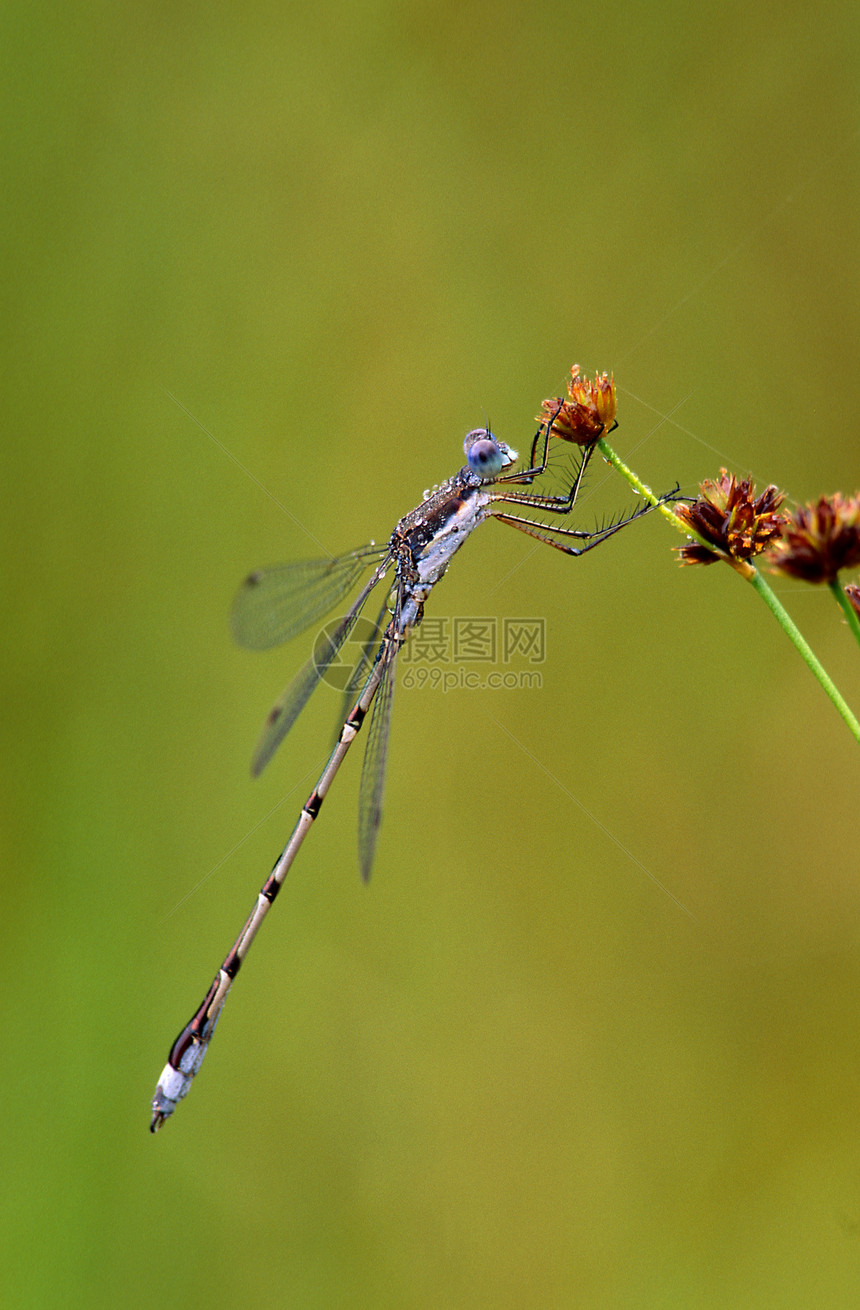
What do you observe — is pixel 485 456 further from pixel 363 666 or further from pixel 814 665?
pixel 814 665

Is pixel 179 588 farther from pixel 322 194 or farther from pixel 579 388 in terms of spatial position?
pixel 579 388

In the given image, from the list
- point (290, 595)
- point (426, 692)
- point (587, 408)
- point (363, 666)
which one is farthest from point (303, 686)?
point (587, 408)

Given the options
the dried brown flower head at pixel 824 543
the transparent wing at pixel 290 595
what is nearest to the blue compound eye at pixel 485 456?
the transparent wing at pixel 290 595

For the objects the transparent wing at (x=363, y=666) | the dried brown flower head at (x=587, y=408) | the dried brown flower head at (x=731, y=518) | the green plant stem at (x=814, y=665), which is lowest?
the green plant stem at (x=814, y=665)

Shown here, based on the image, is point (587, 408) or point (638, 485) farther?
point (587, 408)

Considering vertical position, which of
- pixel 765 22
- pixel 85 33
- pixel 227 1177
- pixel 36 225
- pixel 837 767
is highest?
pixel 85 33

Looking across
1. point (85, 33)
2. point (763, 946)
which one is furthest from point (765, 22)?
point (763, 946)

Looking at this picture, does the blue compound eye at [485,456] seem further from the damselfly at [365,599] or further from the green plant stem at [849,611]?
the green plant stem at [849,611]
